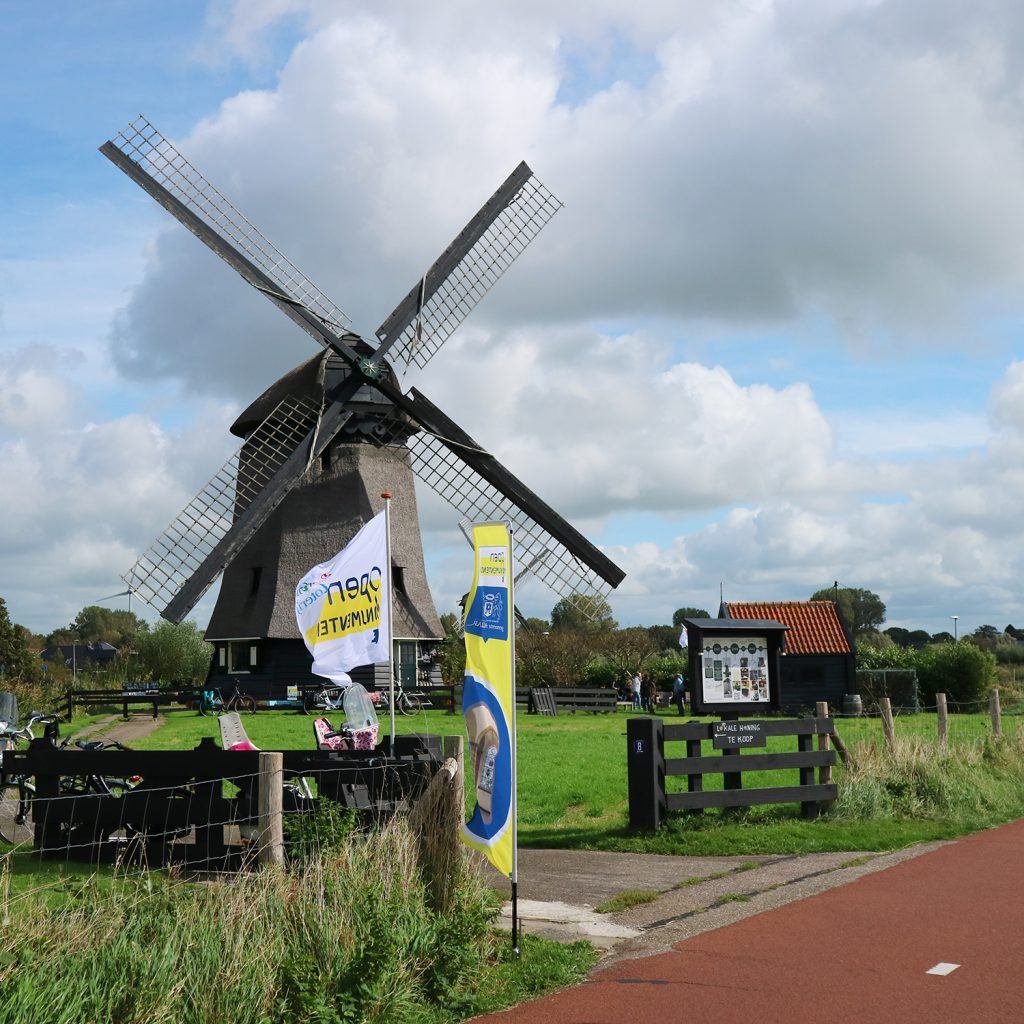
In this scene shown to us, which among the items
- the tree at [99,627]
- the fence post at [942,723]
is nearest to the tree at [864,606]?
the tree at [99,627]

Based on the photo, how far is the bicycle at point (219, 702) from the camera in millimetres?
31234

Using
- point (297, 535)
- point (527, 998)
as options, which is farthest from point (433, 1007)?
point (297, 535)

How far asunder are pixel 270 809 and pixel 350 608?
4.79m

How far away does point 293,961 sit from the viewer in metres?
5.96

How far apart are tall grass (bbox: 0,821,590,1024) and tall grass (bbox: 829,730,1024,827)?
7657 millimetres

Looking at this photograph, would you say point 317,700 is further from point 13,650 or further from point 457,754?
point 13,650

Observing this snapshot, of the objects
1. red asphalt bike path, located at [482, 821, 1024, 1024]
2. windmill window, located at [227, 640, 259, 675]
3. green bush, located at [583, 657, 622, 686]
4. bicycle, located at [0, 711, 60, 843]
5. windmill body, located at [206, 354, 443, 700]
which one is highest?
windmill body, located at [206, 354, 443, 700]

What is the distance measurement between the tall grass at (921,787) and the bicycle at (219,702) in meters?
19.9

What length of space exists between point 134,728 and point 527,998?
22.9 metres

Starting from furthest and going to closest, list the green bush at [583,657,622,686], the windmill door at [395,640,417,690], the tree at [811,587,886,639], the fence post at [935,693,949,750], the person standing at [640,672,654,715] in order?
the tree at [811,587,886,639] → the green bush at [583,657,622,686] → the person standing at [640,672,654,715] → the windmill door at [395,640,417,690] → the fence post at [935,693,949,750]

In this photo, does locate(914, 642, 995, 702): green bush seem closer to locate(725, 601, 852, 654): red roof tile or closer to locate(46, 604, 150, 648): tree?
locate(725, 601, 852, 654): red roof tile

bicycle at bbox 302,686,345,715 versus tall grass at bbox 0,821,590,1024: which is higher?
bicycle at bbox 302,686,345,715

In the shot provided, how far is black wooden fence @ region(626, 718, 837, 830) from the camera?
12547mm

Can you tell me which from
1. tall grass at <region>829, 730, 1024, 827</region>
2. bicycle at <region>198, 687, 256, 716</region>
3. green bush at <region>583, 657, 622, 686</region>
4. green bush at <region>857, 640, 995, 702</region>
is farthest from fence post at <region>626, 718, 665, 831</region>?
green bush at <region>583, 657, 622, 686</region>
